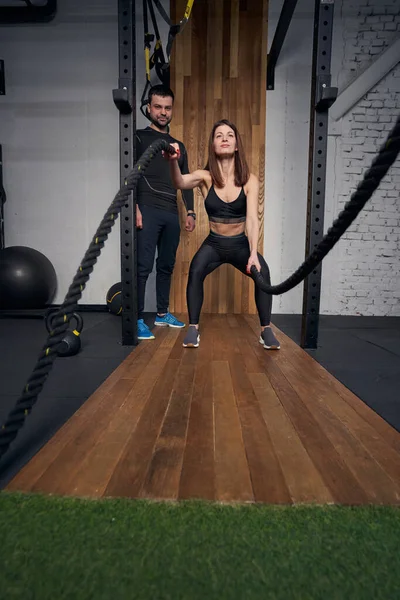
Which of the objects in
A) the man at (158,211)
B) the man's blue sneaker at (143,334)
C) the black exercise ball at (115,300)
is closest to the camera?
the man's blue sneaker at (143,334)

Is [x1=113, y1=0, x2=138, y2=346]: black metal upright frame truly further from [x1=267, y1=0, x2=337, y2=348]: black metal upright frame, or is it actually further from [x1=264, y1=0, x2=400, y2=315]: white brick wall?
[x1=264, y1=0, x2=400, y2=315]: white brick wall

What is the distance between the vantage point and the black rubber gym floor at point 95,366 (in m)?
1.38

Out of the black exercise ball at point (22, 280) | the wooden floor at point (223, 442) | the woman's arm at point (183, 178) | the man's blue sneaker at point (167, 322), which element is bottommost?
the man's blue sneaker at point (167, 322)

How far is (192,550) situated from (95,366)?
143cm

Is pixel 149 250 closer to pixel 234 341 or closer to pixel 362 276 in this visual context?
pixel 234 341

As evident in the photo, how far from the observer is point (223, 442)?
1.23m

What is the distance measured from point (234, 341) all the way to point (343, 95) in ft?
9.38

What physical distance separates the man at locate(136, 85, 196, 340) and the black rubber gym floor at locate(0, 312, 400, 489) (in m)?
0.41

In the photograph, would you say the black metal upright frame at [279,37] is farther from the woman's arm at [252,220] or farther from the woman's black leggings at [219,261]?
the woman's black leggings at [219,261]

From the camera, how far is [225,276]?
4.02 m

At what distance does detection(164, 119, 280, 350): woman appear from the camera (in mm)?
2539

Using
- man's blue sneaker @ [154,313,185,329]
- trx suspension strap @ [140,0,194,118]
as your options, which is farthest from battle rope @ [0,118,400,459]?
man's blue sneaker @ [154,313,185,329]

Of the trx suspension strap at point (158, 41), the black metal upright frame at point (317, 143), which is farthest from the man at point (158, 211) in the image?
the black metal upright frame at point (317, 143)

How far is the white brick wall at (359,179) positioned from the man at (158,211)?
180cm
